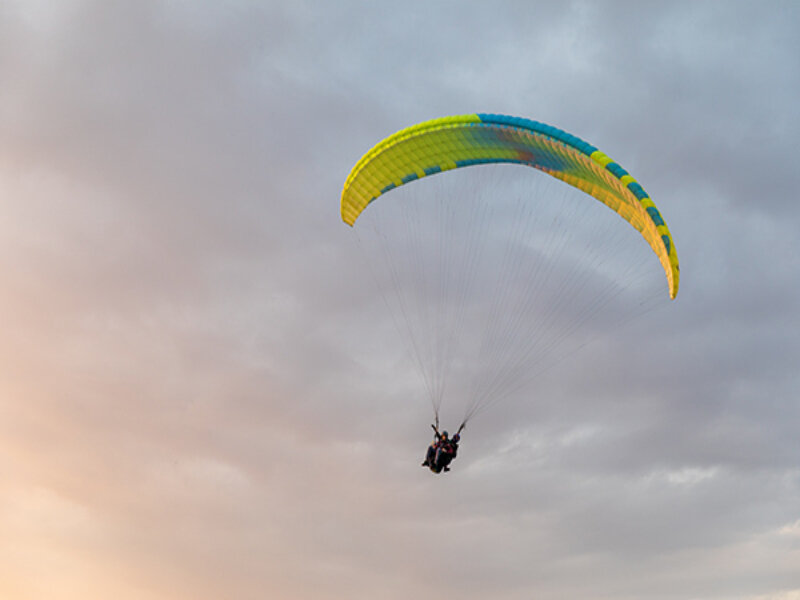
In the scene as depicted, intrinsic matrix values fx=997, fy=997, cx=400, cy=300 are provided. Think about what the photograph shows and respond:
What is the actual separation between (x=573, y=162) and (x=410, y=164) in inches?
221

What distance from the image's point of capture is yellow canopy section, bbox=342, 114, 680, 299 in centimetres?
2908

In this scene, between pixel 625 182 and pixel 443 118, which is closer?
pixel 625 182

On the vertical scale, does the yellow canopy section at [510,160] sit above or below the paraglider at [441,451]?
above

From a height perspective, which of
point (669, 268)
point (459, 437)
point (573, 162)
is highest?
point (573, 162)

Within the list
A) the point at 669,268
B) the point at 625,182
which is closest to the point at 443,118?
the point at 625,182

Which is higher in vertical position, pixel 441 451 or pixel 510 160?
pixel 510 160

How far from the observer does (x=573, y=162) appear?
30.4 m

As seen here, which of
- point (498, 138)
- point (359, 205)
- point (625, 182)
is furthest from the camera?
point (359, 205)

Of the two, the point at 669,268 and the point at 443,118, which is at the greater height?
the point at 443,118

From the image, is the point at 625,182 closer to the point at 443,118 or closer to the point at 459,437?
Answer: the point at 443,118

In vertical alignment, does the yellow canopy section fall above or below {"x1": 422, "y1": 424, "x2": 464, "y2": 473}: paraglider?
above

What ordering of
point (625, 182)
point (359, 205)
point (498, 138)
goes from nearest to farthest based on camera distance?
point (625, 182), point (498, 138), point (359, 205)

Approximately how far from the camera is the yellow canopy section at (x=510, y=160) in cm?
2908

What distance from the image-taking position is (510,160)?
32.5 meters
